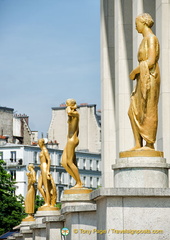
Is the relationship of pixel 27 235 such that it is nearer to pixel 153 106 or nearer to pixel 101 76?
pixel 101 76

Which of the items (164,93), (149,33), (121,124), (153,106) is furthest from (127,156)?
(121,124)

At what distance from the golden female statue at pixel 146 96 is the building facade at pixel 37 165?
368 ft

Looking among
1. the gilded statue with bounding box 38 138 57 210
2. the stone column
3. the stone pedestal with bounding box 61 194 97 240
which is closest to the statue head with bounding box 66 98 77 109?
the stone pedestal with bounding box 61 194 97 240

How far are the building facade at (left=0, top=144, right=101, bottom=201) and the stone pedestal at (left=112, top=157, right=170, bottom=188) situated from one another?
11243 centimetres

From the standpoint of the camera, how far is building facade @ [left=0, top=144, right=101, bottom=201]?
133 meters

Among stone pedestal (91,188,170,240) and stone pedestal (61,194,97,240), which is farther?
stone pedestal (61,194,97,240)

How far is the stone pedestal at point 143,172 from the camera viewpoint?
711 inches

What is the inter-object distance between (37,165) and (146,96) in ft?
375

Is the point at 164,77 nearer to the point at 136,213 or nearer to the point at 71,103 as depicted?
the point at 71,103

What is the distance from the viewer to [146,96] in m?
18.4

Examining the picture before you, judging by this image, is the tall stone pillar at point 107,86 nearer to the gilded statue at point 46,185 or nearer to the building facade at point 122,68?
the building facade at point 122,68

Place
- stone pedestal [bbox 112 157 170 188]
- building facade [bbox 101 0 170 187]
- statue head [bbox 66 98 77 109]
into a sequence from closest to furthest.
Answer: stone pedestal [bbox 112 157 170 188] < statue head [bbox 66 98 77 109] < building facade [bbox 101 0 170 187]

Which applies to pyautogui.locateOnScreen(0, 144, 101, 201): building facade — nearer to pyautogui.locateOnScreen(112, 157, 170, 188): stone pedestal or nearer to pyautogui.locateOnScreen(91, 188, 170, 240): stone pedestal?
pyautogui.locateOnScreen(112, 157, 170, 188): stone pedestal

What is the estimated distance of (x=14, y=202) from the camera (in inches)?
3568
